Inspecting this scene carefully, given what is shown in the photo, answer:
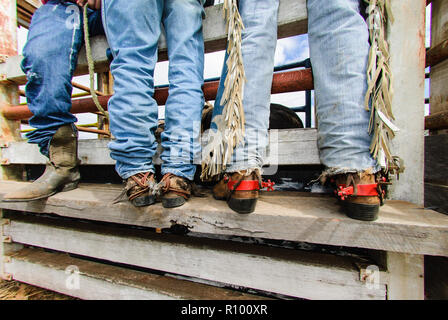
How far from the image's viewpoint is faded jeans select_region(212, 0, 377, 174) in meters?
0.59

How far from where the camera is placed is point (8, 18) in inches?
55.6

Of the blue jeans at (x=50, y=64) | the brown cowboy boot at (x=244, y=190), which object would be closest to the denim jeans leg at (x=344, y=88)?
the brown cowboy boot at (x=244, y=190)

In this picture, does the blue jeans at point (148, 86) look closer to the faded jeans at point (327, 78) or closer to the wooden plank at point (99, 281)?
the faded jeans at point (327, 78)

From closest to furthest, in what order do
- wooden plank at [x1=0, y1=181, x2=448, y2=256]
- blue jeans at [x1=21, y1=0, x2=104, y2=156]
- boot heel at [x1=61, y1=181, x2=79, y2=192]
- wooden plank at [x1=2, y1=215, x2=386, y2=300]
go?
wooden plank at [x1=0, y1=181, x2=448, y2=256], wooden plank at [x1=2, y1=215, x2=386, y2=300], blue jeans at [x1=21, y1=0, x2=104, y2=156], boot heel at [x1=61, y1=181, x2=79, y2=192]

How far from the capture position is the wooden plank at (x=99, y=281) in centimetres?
78

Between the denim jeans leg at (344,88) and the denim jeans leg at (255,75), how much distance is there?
20 cm

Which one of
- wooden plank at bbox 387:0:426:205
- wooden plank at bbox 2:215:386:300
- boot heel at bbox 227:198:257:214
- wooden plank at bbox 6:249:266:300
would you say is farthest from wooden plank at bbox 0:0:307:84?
wooden plank at bbox 6:249:266:300

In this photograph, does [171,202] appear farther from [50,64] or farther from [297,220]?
[50,64]

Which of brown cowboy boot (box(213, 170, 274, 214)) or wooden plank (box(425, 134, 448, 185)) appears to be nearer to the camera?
brown cowboy boot (box(213, 170, 274, 214))

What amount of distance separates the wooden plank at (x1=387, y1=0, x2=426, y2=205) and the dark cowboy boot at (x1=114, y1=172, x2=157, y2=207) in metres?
1.00

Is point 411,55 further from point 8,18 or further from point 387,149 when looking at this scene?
point 8,18

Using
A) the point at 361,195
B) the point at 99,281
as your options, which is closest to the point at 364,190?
the point at 361,195

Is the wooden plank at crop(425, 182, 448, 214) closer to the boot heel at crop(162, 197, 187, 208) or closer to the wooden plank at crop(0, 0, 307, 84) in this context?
the wooden plank at crop(0, 0, 307, 84)

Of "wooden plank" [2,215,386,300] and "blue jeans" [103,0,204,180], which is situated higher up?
"blue jeans" [103,0,204,180]
